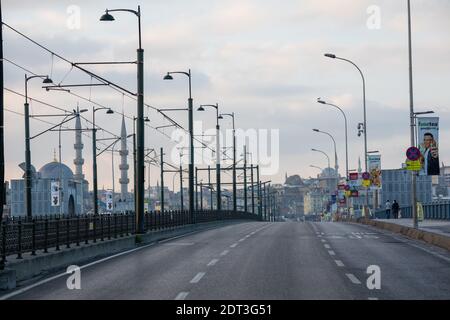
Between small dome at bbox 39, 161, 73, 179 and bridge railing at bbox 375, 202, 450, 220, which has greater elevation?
small dome at bbox 39, 161, 73, 179

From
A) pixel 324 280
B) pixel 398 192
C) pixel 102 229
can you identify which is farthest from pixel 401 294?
pixel 398 192

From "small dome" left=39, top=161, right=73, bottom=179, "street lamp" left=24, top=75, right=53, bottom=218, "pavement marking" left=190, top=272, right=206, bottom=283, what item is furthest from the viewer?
"small dome" left=39, top=161, right=73, bottom=179

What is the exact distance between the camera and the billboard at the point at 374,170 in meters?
57.7

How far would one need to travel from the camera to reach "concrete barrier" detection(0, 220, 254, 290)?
17.8 meters

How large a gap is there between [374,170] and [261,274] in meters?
41.4

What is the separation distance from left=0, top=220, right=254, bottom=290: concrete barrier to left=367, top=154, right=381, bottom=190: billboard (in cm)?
2513

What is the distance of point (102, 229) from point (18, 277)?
412 inches

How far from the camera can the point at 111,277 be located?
19.2 metres

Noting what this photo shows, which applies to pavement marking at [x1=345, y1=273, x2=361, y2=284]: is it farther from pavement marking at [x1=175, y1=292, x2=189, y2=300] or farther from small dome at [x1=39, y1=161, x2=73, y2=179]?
small dome at [x1=39, y1=161, x2=73, y2=179]

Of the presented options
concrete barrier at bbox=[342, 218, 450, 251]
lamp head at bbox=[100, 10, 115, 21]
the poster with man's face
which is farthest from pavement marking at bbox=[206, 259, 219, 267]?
the poster with man's face

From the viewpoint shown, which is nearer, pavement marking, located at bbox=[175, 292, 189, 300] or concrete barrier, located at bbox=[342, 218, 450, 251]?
pavement marking, located at bbox=[175, 292, 189, 300]

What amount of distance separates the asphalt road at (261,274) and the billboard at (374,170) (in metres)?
28.9

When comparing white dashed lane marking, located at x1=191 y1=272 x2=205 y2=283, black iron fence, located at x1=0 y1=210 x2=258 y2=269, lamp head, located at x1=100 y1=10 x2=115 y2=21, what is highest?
lamp head, located at x1=100 y1=10 x2=115 y2=21
